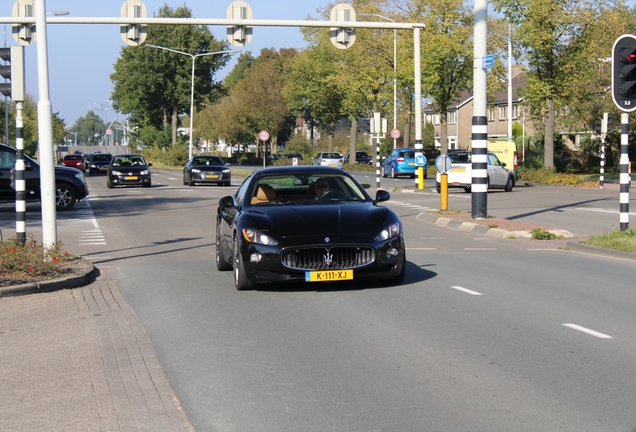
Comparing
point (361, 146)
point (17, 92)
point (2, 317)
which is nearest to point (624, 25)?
point (17, 92)

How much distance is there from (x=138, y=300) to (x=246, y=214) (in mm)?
1612

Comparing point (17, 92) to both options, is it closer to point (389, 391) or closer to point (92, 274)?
point (92, 274)

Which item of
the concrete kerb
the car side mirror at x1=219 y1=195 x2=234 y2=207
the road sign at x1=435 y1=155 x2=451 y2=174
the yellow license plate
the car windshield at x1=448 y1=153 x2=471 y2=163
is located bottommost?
the concrete kerb

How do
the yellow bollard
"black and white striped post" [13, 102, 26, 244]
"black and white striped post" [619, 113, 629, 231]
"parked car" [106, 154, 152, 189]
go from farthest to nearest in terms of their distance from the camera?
"parked car" [106, 154, 152, 189] → the yellow bollard → "black and white striped post" [619, 113, 629, 231] → "black and white striped post" [13, 102, 26, 244]

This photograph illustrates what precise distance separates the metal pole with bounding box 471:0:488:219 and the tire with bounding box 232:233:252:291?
10210mm

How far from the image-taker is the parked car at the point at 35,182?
25047 millimetres

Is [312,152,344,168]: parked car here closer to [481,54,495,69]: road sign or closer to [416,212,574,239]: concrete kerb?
[416,212,574,239]: concrete kerb

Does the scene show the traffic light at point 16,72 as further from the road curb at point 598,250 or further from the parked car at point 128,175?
the parked car at point 128,175

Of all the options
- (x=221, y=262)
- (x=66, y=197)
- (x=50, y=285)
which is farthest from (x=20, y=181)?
(x=66, y=197)

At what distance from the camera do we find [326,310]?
8961 mm

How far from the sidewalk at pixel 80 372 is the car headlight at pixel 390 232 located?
291cm

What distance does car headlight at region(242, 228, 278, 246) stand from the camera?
9.78 m

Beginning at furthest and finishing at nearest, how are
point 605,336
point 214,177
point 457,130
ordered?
point 457,130
point 214,177
point 605,336

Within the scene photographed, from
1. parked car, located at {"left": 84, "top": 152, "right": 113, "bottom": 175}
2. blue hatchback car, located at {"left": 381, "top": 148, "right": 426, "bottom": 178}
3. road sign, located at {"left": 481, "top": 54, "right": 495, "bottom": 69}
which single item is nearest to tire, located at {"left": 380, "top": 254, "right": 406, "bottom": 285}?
road sign, located at {"left": 481, "top": 54, "right": 495, "bottom": 69}
